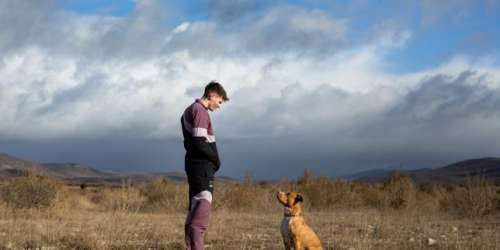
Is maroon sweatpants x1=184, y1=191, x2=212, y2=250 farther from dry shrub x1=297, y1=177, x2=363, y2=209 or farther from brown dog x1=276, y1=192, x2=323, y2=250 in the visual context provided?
dry shrub x1=297, y1=177, x2=363, y2=209

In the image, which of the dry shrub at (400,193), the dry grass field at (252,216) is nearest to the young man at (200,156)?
the dry grass field at (252,216)

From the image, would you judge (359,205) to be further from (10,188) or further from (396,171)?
(10,188)

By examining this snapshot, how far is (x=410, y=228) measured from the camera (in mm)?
16609

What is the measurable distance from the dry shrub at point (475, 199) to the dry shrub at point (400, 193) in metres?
3.34

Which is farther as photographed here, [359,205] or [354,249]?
[359,205]

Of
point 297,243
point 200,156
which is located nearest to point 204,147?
point 200,156

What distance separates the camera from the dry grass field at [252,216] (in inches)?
482

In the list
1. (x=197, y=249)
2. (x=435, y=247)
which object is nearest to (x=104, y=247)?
(x=197, y=249)

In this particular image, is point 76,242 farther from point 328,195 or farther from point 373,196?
point 373,196

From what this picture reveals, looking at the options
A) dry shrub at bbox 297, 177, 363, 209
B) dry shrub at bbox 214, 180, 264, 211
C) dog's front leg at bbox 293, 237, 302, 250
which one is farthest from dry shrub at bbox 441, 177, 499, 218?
dog's front leg at bbox 293, 237, 302, 250

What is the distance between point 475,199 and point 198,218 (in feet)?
58.1

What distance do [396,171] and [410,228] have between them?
17810mm

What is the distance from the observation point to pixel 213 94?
28.9ft

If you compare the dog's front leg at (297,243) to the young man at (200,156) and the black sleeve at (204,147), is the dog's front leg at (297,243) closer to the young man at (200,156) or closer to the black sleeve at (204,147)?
the young man at (200,156)
